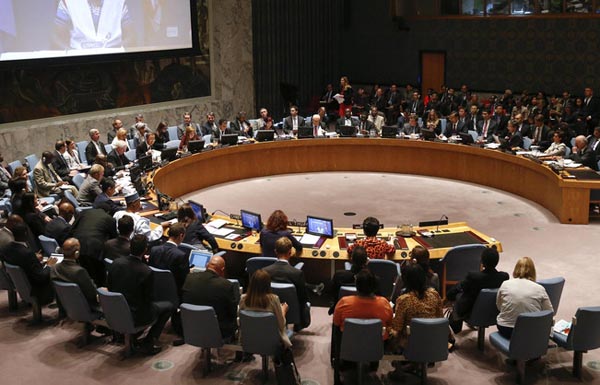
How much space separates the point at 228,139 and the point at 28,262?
743 centimetres

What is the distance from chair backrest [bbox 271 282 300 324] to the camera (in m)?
6.38

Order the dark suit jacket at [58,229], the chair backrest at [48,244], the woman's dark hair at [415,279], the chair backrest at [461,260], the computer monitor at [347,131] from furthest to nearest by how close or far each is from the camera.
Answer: the computer monitor at [347,131]
the dark suit jacket at [58,229]
the chair backrest at [48,244]
the chair backrest at [461,260]
the woman's dark hair at [415,279]

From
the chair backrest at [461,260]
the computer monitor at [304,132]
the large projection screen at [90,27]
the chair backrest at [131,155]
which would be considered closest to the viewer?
the chair backrest at [461,260]

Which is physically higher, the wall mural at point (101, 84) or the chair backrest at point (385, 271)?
the wall mural at point (101, 84)

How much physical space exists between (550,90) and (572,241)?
9.30 m

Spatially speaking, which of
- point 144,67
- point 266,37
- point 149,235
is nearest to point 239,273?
point 149,235

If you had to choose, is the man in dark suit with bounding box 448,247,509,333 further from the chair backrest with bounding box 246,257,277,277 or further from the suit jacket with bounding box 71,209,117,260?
the suit jacket with bounding box 71,209,117,260

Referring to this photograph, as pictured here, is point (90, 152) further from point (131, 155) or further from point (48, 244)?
point (48, 244)

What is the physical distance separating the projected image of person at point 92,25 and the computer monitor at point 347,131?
5382 millimetres

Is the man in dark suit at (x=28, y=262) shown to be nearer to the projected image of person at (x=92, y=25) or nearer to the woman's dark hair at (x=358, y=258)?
the woman's dark hair at (x=358, y=258)

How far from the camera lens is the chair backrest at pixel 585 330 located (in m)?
5.82

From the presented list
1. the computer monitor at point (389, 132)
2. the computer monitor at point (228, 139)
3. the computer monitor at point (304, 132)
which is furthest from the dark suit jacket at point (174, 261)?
the computer monitor at point (389, 132)

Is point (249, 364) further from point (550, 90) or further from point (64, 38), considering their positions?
point (550, 90)

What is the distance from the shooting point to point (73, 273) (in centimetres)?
665
